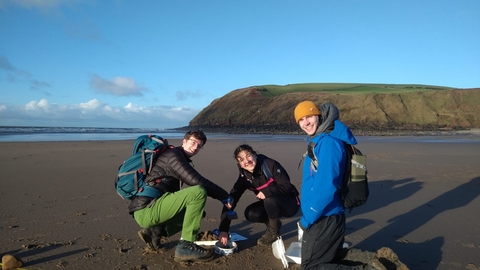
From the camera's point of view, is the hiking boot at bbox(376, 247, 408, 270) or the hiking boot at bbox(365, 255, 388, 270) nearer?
the hiking boot at bbox(365, 255, 388, 270)

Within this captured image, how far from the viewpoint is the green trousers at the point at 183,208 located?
11.7ft

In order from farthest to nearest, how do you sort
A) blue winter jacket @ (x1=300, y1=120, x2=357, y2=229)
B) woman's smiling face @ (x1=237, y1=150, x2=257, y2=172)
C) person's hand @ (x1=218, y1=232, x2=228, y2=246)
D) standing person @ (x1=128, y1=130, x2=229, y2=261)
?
woman's smiling face @ (x1=237, y1=150, x2=257, y2=172) → person's hand @ (x1=218, y1=232, x2=228, y2=246) → standing person @ (x1=128, y1=130, x2=229, y2=261) → blue winter jacket @ (x1=300, y1=120, x2=357, y2=229)

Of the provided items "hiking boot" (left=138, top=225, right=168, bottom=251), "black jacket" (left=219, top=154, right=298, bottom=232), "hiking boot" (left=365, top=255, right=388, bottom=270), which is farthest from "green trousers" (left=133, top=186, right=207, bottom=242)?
"hiking boot" (left=365, top=255, right=388, bottom=270)

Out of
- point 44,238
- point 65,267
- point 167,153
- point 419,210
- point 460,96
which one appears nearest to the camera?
point 65,267

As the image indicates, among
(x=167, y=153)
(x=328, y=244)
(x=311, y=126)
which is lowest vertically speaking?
(x=328, y=244)

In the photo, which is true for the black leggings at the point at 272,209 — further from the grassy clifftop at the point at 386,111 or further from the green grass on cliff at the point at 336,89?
the green grass on cliff at the point at 336,89

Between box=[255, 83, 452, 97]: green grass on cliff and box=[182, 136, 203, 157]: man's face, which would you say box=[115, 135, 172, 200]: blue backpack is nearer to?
box=[182, 136, 203, 157]: man's face

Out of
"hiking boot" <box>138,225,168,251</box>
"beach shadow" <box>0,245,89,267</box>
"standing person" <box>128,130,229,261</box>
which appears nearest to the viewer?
"beach shadow" <box>0,245,89,267</box>

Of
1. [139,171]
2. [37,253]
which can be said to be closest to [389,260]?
[139,171]

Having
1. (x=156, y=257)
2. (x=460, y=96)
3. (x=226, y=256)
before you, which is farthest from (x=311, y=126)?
(x=460, y=96)

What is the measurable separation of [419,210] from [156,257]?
13.7 ft

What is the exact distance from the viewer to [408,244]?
13.5 feet

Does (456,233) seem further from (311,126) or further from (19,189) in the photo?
(19,189)

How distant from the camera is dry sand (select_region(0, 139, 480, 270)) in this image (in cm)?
359
